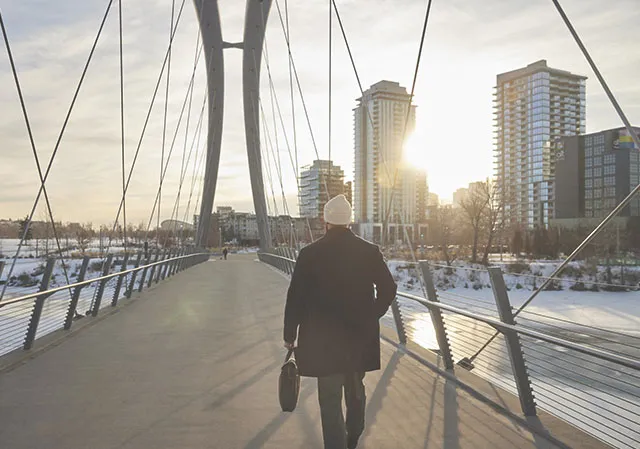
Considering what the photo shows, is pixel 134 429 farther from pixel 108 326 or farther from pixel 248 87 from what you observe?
pixel 248 87

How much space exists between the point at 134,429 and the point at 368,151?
10421 cm

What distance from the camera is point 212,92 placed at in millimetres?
30547

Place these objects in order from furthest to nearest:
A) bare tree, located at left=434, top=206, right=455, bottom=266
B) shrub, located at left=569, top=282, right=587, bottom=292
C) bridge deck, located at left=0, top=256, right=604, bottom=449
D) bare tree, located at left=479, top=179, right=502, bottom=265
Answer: bare tree, located at left=479, top=179, right=502, bottom=265, bare tree, located at left=434, top=206, right=455, bottom=266, shrub, located at left=569, top=282, right=587, bottom=292, bridge deck, located at left=0, top=256, right=604, bottom=449

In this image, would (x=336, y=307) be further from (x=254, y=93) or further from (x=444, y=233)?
(x=444, y=233)

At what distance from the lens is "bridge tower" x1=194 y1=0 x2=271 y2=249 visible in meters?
26.2

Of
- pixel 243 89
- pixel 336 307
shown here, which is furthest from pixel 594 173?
pixel 336 307

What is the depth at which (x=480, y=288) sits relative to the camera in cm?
2684

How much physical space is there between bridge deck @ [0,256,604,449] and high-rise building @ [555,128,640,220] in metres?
57.1

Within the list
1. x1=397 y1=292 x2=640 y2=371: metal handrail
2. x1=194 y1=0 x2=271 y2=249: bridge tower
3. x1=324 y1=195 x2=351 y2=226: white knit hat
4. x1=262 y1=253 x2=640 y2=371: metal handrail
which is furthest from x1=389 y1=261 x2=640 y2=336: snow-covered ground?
x1=194 y1=0 x2=271 y2=249: bridge tower

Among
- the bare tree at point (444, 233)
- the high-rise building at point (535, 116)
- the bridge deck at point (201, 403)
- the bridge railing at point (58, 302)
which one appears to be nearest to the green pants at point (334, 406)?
the bridge deck at point (201, 403)

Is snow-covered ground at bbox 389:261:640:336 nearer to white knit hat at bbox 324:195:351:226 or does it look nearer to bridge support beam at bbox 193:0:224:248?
white knit hat at bbox 324:195:351:226

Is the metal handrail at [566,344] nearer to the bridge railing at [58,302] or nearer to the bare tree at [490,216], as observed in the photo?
the bridge railing at [58,302]

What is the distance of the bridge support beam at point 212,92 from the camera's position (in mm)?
26156

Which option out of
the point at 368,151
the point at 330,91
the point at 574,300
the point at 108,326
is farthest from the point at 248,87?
the point at 368,151
